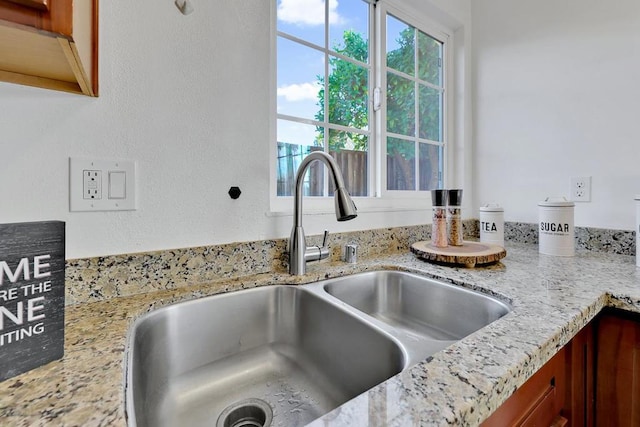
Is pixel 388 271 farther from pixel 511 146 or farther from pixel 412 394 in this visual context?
pixel 511 146

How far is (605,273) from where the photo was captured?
0.91m

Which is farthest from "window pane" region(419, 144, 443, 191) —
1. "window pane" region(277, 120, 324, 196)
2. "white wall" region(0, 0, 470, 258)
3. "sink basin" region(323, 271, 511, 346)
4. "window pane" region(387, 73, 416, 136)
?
"white wall" region(0, 0, 470, 258)

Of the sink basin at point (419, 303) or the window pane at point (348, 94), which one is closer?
the sink basin at point (419, 303)

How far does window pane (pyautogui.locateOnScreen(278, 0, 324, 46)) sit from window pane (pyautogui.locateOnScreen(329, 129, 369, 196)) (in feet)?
1.32

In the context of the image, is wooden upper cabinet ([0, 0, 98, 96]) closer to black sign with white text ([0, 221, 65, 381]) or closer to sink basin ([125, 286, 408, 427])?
black sign with white text ([0, 221, 65, 381])

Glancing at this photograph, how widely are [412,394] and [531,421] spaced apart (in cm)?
41

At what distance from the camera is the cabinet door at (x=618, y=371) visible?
0.69 m

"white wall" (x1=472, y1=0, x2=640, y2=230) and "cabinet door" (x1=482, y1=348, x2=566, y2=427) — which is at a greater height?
"white wall" (x1=472, y1=0, x2=640, y2=230)

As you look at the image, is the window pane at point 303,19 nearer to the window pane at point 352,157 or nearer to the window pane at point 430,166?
the window pane at point 352,157

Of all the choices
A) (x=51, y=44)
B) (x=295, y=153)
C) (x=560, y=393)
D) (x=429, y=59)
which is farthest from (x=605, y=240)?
(x=51, y=44)

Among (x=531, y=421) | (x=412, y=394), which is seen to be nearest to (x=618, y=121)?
(x=531, y=421)

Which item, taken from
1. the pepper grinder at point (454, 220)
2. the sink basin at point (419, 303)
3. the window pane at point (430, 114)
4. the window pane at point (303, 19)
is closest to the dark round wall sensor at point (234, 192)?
the sink basin at point (419, 303)

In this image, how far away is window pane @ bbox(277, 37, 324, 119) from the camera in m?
1.13

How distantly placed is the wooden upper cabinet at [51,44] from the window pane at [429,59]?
1534 millimetres
